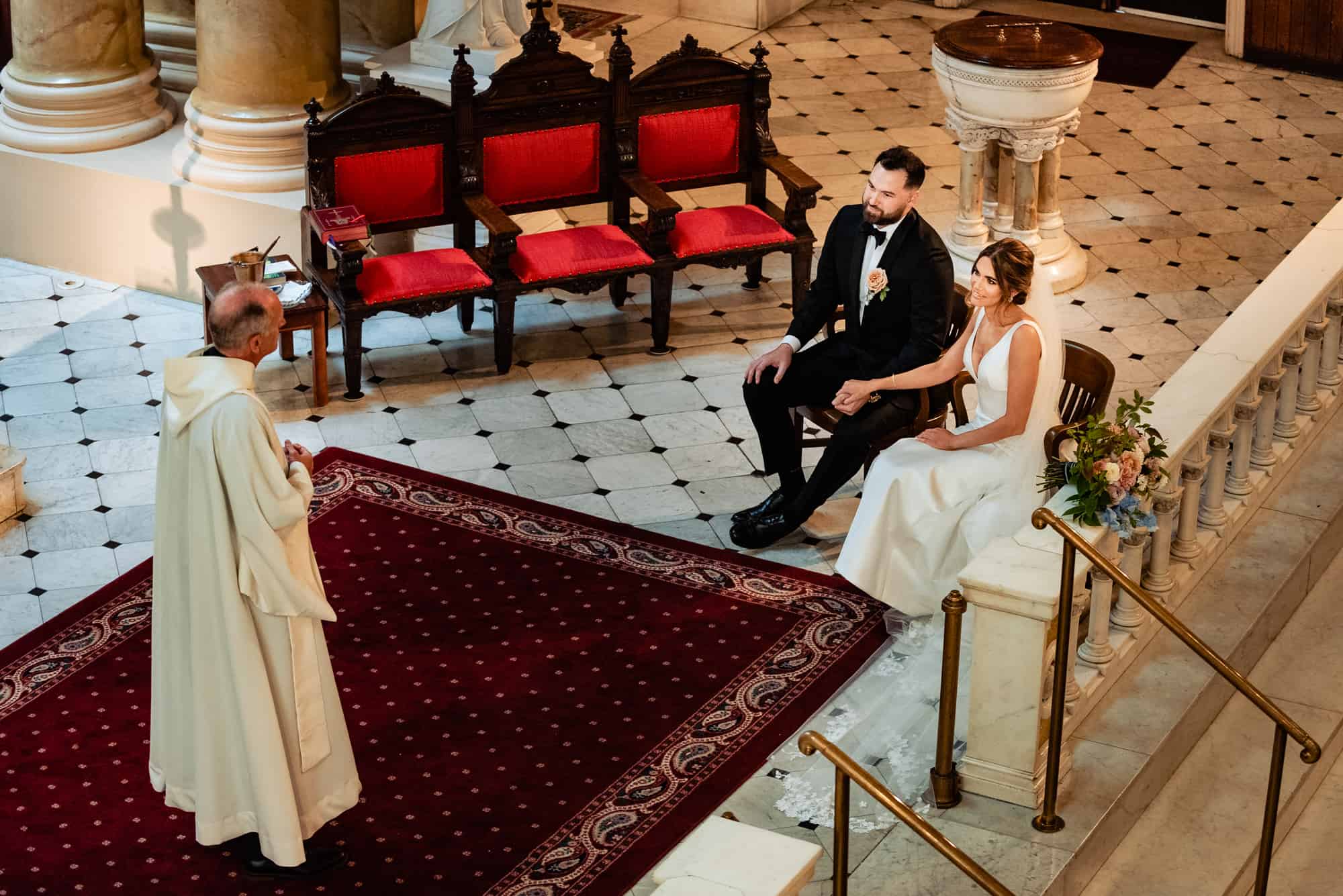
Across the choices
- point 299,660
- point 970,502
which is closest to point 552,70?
point 970,502

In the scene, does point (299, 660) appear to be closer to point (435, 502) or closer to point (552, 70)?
point (435, 502)

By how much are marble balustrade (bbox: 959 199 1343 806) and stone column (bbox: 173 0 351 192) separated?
447 cm

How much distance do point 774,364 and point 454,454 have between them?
1.49 meters

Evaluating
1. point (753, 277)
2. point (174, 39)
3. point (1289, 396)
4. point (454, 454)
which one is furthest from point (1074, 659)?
point (174, 39)

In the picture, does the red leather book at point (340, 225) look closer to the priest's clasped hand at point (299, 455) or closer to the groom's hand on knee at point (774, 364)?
the groom's hand on knee at point (774, 364)

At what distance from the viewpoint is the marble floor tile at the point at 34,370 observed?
7867 mm

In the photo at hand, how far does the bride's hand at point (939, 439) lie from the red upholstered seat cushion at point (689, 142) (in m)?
2.92

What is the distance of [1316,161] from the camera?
408 inches

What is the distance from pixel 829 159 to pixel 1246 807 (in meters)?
5.76

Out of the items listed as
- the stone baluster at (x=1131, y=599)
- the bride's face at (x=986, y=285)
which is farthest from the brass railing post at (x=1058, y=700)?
the bride's face at (x=986, y=285)

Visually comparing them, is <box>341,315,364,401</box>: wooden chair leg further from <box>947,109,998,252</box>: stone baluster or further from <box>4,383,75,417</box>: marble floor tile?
<box>947,109,998,252</box>: stone baluster

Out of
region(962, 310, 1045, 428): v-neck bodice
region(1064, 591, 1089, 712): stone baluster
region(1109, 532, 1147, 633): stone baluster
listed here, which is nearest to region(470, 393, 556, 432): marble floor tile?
region(962, 310, 1045, 428): v-neck bodice

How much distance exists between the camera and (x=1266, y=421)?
6.05m

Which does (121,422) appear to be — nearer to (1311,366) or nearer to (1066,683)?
(1066,683)
